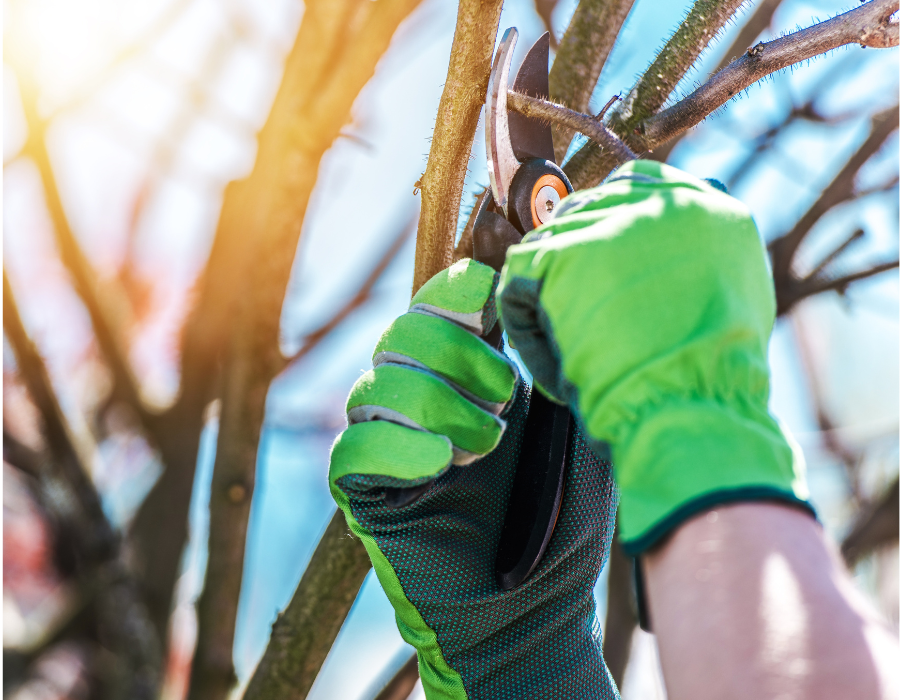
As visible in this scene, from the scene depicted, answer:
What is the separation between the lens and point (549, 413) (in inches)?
31.9

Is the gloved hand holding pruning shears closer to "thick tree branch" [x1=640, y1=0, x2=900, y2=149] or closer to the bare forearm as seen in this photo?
the bare forearm

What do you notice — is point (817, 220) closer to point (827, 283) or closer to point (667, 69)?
point (827, 283)

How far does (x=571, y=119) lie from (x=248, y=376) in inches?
33.4

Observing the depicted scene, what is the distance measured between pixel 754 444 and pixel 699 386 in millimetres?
60

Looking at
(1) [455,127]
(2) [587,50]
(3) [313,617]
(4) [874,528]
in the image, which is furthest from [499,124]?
(4) [874,528]

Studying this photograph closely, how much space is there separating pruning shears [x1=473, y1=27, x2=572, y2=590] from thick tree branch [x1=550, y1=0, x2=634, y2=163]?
0.23 meters

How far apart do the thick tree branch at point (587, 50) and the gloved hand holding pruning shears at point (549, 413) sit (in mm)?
232

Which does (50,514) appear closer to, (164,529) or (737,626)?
(164,529)

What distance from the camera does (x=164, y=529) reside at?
1.99 metres

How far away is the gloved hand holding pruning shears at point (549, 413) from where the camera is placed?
1.58ft

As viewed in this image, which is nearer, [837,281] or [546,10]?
[837,281]

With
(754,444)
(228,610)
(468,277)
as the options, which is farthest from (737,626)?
(228,610)

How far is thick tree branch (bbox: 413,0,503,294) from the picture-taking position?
0.71m

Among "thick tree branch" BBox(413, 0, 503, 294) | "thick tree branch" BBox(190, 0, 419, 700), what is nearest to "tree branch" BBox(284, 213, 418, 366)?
"thick tree branch" BBox(190, 0, 419, 700)
